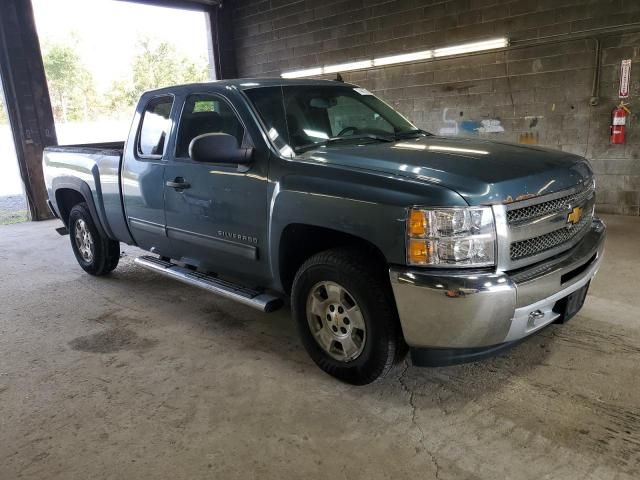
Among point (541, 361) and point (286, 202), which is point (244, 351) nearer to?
point (286, 202)

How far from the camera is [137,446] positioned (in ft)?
7.92

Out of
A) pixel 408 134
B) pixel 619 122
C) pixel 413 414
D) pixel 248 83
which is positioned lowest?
pixel 413 414

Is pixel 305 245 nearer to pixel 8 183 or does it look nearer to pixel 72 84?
pixel 8 183

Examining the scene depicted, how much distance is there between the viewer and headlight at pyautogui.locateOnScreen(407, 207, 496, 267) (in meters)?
2.29

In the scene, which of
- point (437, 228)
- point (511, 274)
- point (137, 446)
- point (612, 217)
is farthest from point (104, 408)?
point (612, 217)

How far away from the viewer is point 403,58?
8.75 m

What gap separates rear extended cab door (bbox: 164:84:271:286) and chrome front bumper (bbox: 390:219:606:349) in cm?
112

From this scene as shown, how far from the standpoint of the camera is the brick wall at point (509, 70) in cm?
677

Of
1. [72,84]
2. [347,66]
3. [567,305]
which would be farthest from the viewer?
[72,84]

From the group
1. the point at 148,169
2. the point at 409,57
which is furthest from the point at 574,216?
the point at 409,57

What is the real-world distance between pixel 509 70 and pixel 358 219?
20.4ft

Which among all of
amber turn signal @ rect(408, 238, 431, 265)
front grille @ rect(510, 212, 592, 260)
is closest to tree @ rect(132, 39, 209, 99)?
front grille @ rect(510, 212, 592, 260)

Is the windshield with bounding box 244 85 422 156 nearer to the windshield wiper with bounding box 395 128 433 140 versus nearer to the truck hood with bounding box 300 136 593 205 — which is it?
the windshield wiper with bounding box 395 128 433 140

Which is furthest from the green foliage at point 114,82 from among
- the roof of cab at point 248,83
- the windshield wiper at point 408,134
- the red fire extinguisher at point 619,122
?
the windshield wiper at point 408,134
